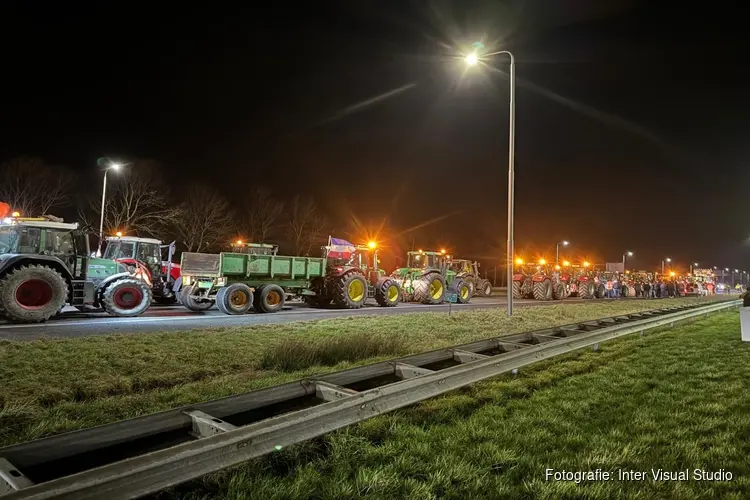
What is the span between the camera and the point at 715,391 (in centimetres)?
546

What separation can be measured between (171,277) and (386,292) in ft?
31.1

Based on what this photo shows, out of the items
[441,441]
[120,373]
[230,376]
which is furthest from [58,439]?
[120,373]

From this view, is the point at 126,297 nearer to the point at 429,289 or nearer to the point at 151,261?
the point at 151,261

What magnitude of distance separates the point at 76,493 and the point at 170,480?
0.43m

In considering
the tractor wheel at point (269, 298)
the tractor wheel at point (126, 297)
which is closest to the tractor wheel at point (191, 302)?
the tractor wheel at point (269, 298)

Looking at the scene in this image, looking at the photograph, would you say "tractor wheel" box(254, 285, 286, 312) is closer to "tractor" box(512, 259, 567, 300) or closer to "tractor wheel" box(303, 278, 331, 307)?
"tractor wheel" box(303, 278, 331, 307)

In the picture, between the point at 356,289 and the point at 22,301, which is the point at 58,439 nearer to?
the point at 22,301

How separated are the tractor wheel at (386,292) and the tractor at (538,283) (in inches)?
498

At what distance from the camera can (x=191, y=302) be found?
1666cm

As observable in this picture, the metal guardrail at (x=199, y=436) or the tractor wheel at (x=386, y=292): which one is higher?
the tractor wheel at (x=386, y=292)

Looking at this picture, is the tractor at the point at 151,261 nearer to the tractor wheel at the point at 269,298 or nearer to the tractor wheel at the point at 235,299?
the tractor wheel at the point at 235,299

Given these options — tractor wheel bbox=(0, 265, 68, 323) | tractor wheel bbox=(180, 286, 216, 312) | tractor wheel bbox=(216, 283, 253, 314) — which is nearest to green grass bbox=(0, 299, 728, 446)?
tractor wheel bbox=(0, 265, 68, 323)

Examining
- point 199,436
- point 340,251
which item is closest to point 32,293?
point 340,251

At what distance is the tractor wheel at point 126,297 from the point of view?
547 inches
